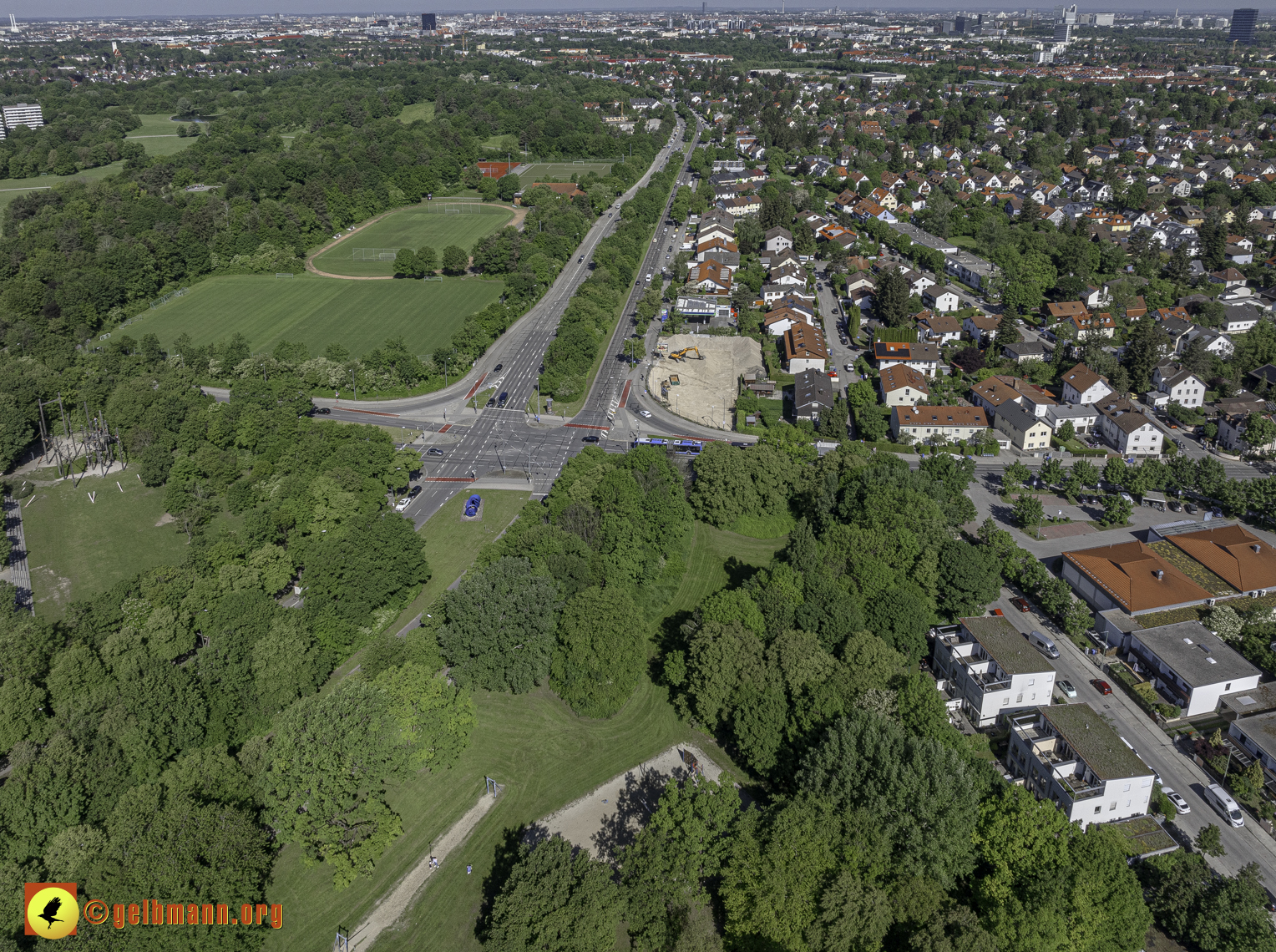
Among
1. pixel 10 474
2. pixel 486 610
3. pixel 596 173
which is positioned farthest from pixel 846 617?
pixel 596 173

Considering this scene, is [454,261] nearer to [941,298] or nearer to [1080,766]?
[941,298]

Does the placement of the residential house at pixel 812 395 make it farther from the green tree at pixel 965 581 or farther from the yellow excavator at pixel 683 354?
the green tree at pixel 965 581

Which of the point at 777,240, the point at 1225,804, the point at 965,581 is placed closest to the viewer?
the point at 1225,804

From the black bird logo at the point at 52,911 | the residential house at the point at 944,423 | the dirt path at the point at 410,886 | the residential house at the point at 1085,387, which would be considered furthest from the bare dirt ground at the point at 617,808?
the residential house at the point at 1085,387

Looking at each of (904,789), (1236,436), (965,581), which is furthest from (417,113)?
(904,789)

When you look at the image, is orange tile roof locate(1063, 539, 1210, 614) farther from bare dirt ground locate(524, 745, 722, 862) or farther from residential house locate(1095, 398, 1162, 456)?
bare dirt ground locate(524, 745, 722, 862)

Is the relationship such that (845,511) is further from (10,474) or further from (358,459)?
(10,474)
